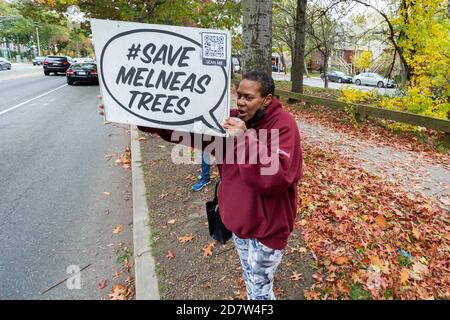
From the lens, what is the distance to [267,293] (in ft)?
7.19

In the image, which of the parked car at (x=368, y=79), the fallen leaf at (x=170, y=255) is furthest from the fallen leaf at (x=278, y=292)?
Result: the parked car at (x=368, y=79)

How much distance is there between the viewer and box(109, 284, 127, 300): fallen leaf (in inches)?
113

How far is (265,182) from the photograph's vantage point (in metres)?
1.56

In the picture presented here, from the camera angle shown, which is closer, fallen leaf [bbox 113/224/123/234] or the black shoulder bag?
the black shoulder bag

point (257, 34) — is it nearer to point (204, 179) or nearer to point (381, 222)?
point (204, 179)

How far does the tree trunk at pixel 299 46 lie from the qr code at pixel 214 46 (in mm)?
11338

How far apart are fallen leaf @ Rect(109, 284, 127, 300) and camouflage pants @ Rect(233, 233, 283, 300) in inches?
51.5

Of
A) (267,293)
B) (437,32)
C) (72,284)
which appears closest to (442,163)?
(437,32)

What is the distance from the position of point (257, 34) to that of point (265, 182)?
2.97m

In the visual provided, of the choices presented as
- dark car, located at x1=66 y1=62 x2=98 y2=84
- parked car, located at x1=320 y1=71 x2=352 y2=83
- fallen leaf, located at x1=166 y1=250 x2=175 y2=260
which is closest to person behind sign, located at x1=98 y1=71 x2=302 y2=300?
fallen leaf, located at x1=166 y1=250 x2=175 y2=260

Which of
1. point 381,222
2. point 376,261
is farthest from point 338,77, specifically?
point 376,261

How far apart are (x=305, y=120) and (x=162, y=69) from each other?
8823 mm

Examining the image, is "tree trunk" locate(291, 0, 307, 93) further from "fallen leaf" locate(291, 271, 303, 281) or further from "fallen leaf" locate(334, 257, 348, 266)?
"fallen leaf" locate(291, 271, 303, 281)
